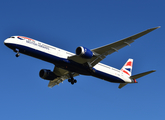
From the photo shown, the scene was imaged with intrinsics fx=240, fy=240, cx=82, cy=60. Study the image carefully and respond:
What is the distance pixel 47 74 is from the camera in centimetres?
3934

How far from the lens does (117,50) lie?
108 feet

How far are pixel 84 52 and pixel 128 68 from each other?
14963 millimetres

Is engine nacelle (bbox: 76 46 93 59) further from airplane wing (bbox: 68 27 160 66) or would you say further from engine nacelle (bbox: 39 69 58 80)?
engine nacelle (bbox: 39 69 58 80)

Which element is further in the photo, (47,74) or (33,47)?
(47,74)

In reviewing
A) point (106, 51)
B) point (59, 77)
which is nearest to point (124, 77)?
point (106, 51)

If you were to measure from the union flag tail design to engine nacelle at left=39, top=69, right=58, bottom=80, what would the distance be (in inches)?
487

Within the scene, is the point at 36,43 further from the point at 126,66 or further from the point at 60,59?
the point at 126,66

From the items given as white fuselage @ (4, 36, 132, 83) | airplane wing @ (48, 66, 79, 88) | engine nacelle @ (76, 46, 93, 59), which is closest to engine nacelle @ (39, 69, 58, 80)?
airplane wing @ (48, 66, 79, 88)

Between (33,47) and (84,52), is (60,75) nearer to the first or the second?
(33,47)

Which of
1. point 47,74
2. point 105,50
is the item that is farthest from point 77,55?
point 47,74

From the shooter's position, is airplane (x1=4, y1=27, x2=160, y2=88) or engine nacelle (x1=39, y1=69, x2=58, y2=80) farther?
engine nacelle (x1=39, y1=69, x2=58, y2=80)

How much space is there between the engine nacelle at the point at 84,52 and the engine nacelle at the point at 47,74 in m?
9.17

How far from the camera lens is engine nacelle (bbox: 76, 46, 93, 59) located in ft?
104

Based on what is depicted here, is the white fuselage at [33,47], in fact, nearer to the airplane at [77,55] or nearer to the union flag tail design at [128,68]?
the airplane at [77,55]
